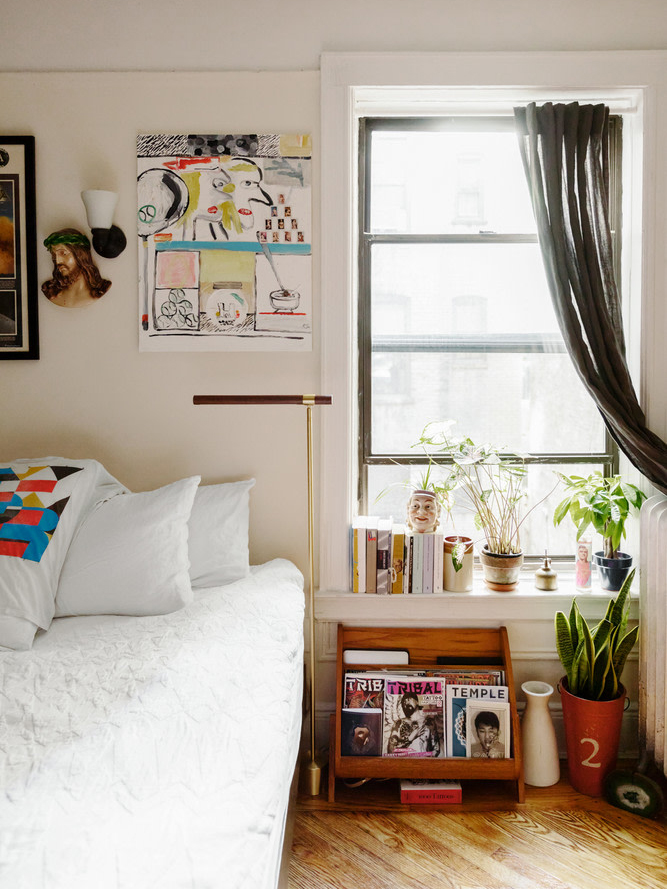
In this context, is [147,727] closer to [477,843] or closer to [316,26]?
[477,843]

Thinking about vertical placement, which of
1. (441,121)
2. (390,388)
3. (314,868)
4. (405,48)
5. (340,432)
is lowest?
(314,868)

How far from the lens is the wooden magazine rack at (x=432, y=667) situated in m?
2.07

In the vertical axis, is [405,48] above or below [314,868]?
above

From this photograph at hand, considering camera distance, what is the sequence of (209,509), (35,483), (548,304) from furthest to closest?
(548,304), (209,509), (35,483)

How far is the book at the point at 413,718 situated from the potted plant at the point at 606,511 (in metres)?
0.74

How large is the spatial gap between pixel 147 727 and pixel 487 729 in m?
1.41

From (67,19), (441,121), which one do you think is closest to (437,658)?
(441,121)

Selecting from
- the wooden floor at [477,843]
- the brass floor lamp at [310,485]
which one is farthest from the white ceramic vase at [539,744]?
the brass floor lamp at [310,485]

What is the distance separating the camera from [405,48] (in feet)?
7.27

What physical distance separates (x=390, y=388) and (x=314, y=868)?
1592mm

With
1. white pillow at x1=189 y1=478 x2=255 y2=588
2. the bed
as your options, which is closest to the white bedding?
the bed

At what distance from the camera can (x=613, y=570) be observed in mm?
2275

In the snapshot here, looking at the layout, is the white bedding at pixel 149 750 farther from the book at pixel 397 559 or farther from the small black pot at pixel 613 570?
the small black pot at pixel 613 570

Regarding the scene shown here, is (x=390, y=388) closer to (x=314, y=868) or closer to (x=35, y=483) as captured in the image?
(x=35, y=483)
